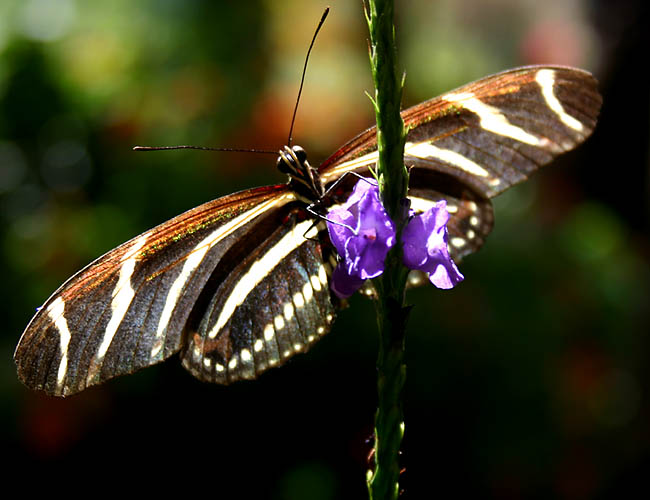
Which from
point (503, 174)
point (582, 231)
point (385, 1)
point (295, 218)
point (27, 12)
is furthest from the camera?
point (27, 12)

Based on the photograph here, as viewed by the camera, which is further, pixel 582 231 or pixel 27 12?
pixel 27 12

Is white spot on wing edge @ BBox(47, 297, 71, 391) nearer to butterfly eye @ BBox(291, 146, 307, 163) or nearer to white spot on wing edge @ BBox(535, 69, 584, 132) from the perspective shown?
butterfly eye @ BBox(291, 146, 307, 163)

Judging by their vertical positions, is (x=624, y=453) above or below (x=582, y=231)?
below

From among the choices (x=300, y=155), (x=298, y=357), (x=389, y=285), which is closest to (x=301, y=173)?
(x=300, y=155)

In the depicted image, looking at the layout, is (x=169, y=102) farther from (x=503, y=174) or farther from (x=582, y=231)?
(x=503, y=174)

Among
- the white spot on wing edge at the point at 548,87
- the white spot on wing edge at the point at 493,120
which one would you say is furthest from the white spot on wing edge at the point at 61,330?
the white spot on wing edge at the point at 548,87

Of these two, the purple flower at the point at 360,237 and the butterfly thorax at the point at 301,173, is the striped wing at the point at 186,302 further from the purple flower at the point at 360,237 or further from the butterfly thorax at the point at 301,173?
the purple flower at the point at 360,237

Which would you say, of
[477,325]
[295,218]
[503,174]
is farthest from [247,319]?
[477,325]

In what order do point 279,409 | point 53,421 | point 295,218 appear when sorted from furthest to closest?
point 279,409 < point 53,421 < point 295,218
